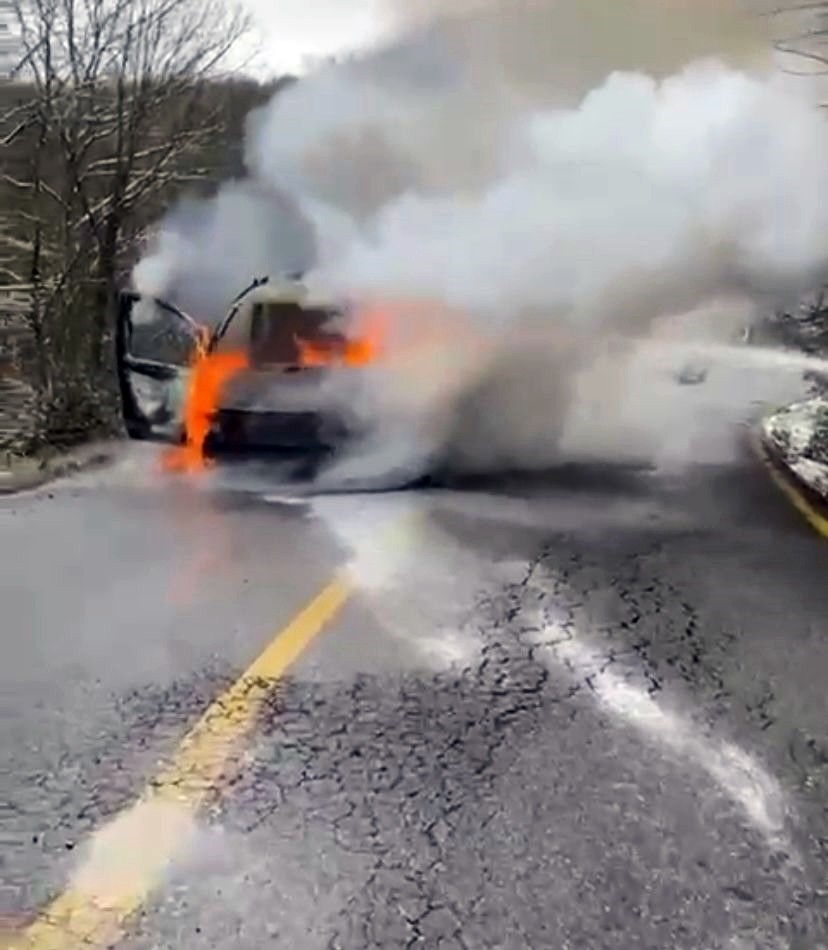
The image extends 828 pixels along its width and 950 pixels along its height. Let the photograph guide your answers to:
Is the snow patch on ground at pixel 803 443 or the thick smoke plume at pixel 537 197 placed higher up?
the thick smoke plume at pixel 537 197

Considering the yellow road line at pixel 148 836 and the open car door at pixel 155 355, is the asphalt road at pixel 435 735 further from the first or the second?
the open car door at pixel 155 355

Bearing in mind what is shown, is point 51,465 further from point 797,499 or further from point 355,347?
point 797,499

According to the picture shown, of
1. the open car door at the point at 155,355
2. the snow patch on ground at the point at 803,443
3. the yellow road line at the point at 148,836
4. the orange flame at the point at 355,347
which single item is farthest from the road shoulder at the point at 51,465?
the yellow road line at the point at 148,836

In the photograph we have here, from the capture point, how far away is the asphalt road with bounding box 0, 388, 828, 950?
12.9 feet

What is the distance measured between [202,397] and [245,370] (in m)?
0.63

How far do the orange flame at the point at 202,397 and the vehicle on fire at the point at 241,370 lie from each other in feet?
0.04

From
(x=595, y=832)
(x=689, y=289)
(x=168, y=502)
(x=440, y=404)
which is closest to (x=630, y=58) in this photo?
(x=689, y=289)

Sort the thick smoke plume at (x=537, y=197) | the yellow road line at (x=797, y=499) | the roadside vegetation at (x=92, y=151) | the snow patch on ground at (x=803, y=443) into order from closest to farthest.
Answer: the yellow road line at (x=797, y=499), the thick smoke plume at (x=537, y=197), the snow patch on ground at (x=803, y=443), the roadside vegetation at (x=92, y=151)

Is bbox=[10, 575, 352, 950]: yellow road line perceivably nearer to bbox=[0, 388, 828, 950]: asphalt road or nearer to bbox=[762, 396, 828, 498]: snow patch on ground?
bbox=[0, 388, 828, 950]: asphalt road

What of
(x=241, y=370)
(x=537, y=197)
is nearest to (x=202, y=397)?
(x=241, y=370)

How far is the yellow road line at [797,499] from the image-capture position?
37.0 ft

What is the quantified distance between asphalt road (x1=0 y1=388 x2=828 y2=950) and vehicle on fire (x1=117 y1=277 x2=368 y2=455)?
2.44 m

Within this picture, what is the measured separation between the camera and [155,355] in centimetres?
1353

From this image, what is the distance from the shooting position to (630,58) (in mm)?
12898
